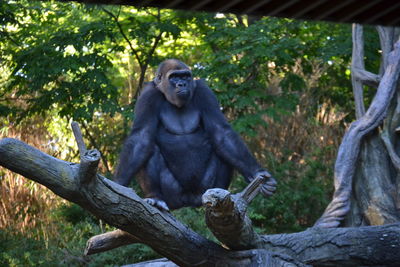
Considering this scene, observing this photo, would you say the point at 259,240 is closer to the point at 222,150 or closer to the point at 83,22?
the point at 222,150

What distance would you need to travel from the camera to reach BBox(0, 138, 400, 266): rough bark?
364 centimetres

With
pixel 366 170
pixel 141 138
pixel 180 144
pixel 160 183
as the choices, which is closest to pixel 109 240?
pixel 160 183

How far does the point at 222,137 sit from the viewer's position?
5621 mm

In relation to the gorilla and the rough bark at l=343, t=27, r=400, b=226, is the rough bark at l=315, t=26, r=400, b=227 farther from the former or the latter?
the gorilla

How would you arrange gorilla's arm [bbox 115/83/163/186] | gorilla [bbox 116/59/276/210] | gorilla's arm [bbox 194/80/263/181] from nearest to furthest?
gorilla's arm [bbox 115/83/163/186], gorilla [bbox 116/59/276/210], gorilla's arm [bbox 194/80/263/181]

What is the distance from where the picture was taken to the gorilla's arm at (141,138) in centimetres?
532

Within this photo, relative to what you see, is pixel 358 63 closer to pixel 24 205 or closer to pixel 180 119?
pixel 180 119

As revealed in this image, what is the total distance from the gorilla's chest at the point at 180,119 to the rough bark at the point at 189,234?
116 cm

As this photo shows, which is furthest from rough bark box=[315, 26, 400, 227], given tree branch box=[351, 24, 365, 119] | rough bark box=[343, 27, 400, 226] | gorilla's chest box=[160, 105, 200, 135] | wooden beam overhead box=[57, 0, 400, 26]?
wooden beam overhead box=[57, 0, 400, 26]

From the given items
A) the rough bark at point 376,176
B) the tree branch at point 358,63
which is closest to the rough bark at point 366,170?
the rough bark at point 376,176

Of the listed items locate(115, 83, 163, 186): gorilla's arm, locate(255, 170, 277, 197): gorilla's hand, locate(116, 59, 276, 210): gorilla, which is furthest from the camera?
locate(116, 59, 276, 210): gorilla

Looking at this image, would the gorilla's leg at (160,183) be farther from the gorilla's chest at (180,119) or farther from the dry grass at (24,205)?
the dry grass at (24,205)

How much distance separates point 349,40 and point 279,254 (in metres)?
5.72

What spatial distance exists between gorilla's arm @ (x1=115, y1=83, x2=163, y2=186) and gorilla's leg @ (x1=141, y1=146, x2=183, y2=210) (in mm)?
85
